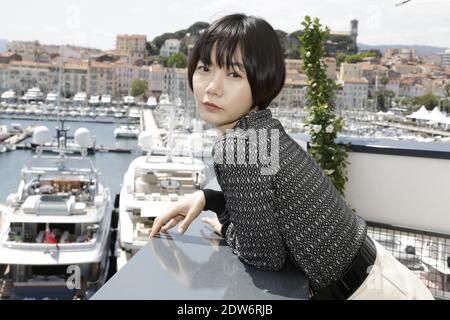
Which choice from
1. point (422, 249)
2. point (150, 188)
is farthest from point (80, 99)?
point (422, 249)

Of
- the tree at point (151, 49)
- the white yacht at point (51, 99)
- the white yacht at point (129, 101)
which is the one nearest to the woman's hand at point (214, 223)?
the white yacht at point (51, 99)

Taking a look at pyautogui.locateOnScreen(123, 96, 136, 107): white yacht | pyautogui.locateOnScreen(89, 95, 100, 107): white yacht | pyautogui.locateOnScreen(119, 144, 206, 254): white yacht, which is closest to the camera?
pyautogui.locateOnScreen(119, 144, 206, 254): white yacht

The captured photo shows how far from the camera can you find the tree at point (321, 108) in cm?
239

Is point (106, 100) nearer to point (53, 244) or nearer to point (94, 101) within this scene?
point (94, 101)

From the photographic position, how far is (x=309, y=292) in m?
0.76

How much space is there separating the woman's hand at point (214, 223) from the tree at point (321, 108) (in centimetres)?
136

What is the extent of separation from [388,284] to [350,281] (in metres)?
0.06

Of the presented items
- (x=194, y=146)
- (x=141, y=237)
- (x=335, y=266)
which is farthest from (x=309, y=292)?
(x=194, y=146)

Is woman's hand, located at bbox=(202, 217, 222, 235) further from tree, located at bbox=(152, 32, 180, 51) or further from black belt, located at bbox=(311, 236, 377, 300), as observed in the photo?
tree, located at bbox=(152, 32, 180, 51)

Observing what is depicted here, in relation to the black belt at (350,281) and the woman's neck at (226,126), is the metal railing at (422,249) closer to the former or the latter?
the black belt at (350,281)

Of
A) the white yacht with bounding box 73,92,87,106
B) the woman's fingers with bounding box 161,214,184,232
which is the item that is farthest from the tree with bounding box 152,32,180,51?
the woman's fingers with bounding box 161,214,184,232

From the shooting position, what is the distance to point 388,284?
2.55ft

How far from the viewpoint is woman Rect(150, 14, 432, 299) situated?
712 millimetres
